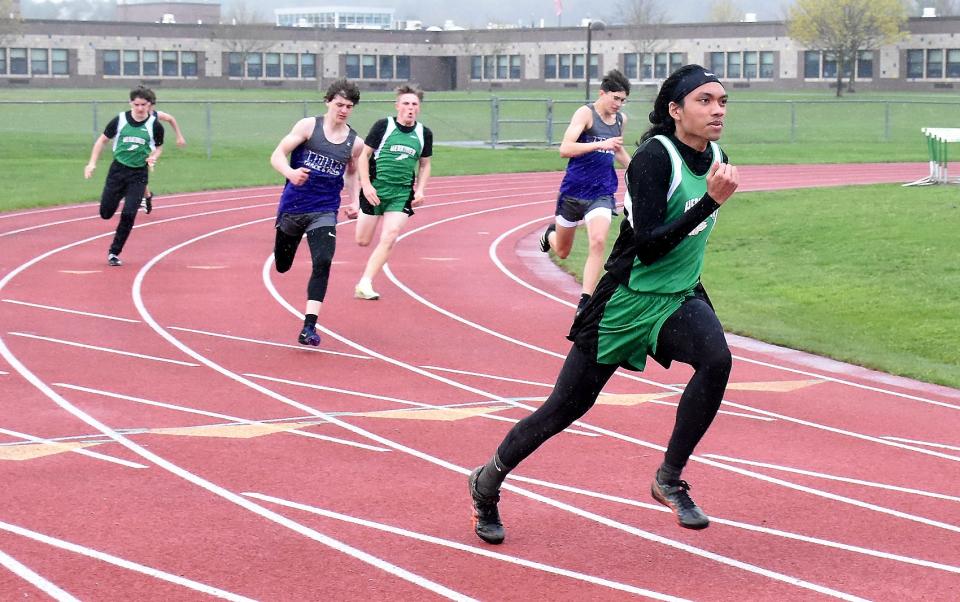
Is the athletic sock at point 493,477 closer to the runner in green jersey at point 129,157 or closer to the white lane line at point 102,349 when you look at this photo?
the white lane line at point 102,349

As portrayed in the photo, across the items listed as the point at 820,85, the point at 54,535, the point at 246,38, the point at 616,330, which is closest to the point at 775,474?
the point at 616,330

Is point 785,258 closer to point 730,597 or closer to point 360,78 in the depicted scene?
point 730,597

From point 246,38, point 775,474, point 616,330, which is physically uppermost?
point 246,38

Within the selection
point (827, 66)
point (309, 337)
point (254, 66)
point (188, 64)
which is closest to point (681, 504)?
point (309, 337)

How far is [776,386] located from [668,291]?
425 cm

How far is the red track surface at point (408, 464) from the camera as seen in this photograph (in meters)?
5.32

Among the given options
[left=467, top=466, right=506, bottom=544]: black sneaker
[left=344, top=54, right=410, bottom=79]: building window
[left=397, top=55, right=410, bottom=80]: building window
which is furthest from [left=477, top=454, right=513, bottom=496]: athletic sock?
[left=397, top=55, right=410, bottom=80]: building window

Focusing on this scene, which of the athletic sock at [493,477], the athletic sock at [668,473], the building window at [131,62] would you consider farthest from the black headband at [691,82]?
the building window at [131,62]

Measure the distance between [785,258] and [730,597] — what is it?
12129 millimetres

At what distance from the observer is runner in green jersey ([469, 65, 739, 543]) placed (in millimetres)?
5238

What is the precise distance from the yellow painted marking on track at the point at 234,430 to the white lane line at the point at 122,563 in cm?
182

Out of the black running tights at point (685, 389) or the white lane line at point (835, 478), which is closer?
the black running tights at point (685, 389)

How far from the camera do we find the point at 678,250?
5363 millimetres

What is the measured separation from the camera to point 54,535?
18.9 feet
